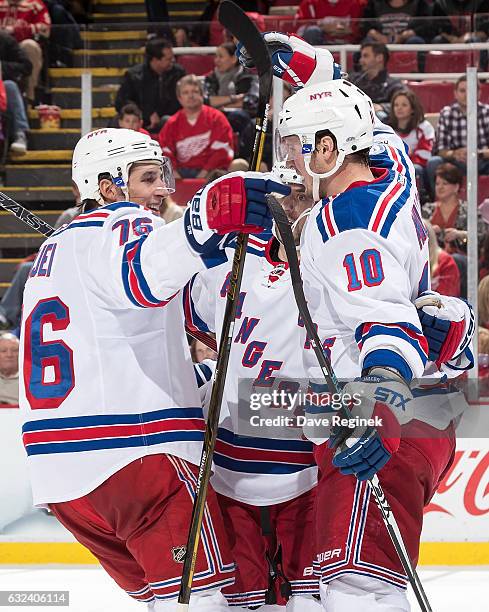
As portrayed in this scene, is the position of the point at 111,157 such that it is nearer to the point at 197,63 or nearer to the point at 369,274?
the point at 369,274

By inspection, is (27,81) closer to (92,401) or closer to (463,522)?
(463,522)

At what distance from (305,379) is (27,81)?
10.9 feet

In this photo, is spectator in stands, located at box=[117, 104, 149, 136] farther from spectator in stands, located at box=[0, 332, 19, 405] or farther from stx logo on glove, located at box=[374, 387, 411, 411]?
stx logo on glove, located at box=[374, 387, 411, 411]

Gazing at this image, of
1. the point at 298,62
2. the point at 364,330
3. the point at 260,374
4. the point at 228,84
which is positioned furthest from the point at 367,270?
the point at 228,84

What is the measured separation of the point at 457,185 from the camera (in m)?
4.97

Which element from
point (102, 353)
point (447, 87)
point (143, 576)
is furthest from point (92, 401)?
point (447, 87)

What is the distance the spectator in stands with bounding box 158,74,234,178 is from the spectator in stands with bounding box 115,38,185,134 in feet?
0.12

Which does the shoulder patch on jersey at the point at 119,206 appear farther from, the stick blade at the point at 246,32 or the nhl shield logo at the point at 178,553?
the nhl shield logo at the point at 178,553

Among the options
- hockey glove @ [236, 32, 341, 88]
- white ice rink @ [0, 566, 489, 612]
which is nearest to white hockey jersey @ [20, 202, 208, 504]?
hockey glove @ [236, 32, 341, 88]

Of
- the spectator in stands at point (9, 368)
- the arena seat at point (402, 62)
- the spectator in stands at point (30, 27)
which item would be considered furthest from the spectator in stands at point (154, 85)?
the spectator in stands at point (9, 368)

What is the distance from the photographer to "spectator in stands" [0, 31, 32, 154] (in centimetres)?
543

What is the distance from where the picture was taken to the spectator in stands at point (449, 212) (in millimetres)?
4871

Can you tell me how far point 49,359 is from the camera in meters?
2.54

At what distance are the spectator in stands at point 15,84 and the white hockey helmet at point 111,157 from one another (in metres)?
2.70
